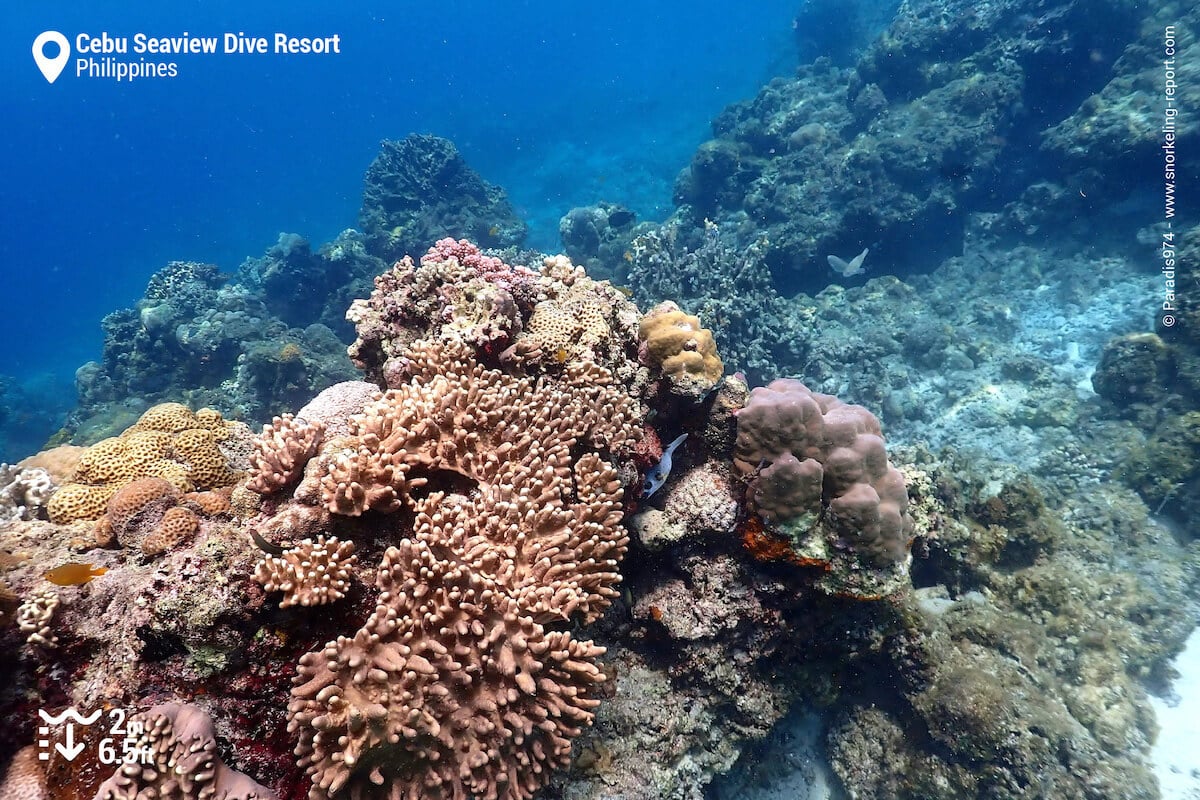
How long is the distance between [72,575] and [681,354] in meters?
3.81

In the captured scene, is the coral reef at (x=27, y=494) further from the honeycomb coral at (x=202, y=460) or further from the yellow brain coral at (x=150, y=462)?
the honeycomb coral at (x=202, y=460)

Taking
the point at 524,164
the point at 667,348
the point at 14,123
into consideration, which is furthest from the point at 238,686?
the point at 14,123

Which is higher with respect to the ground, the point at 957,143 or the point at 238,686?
the point at 957,143

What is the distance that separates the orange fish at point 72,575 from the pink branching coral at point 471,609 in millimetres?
1232

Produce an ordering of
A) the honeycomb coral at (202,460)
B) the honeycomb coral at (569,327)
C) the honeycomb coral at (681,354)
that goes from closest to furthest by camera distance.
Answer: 1. the honeycomb coral at (202,460)
2. the honeycomb coral at (569,327)
3. the honeycomb coral at (681,354)

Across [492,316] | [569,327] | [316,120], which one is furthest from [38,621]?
[316,120]

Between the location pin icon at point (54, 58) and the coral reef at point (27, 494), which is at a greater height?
the location pin icon at point (54, 58)

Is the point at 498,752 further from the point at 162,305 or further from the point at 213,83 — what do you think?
the point at 213,83

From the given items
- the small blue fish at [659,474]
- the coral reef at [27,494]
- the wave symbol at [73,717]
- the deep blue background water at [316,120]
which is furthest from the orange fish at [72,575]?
the deep blue background water at [316,120]

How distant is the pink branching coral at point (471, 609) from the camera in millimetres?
2361

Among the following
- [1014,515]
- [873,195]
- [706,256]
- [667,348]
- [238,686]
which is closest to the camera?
[238,686]

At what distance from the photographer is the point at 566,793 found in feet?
11.1

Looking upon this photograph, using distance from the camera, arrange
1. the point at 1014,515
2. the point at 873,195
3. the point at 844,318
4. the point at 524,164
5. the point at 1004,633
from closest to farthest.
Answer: the point at 1004,633 → the point at 1014,515 → the point at 844,318 → the point at 873,195 → the point at 524,164

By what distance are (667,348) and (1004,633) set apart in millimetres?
4534
